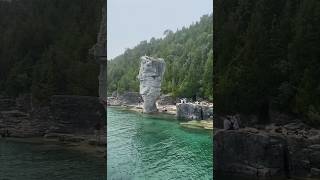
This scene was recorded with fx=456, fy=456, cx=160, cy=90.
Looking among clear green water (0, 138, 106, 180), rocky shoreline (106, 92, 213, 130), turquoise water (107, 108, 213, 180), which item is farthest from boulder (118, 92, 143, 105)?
clear green water (0, 138, 106, 180)

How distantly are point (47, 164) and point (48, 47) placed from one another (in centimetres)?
201

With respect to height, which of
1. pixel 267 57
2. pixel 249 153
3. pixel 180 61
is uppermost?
pixel 180 61

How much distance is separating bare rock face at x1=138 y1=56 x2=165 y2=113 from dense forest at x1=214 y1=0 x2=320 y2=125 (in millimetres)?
2297

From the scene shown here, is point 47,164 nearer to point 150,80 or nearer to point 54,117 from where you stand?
point 54,117

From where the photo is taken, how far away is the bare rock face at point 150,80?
8555 mm

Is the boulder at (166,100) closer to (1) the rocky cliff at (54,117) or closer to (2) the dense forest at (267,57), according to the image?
(1) the rocky cliff at (54,117)

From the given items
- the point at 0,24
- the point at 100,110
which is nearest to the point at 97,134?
the point at 100,110

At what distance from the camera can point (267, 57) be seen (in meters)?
6.01

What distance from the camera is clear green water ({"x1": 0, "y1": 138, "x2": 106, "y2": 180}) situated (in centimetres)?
740

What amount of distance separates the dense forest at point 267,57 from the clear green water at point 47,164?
97.3 inches

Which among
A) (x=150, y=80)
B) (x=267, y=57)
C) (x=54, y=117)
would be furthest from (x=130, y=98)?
(x=267, y=57)

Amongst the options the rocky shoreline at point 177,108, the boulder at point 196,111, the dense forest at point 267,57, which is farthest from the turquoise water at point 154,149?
the dense forest at point 267,57

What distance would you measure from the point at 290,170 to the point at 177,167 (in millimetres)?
2440

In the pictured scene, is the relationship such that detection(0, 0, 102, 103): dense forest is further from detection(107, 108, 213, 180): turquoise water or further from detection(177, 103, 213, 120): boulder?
detection(107, 108, 213, 180): turquoise water
